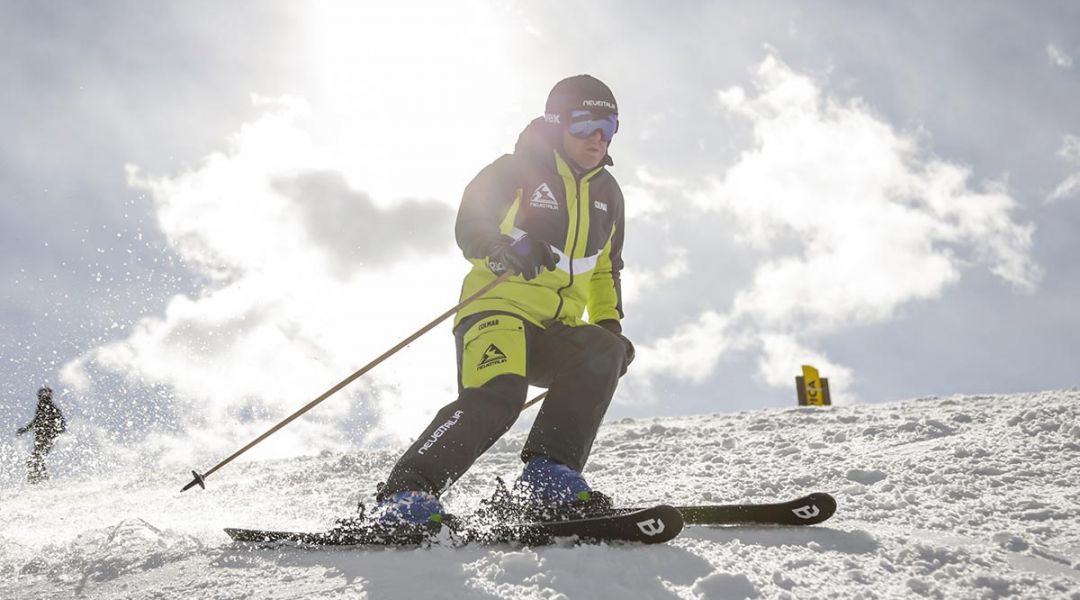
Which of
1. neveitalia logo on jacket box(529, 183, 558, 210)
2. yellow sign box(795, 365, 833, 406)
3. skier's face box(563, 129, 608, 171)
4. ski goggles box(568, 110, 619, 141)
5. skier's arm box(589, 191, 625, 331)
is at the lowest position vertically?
skier's arm box(589, 191, 625, 331)

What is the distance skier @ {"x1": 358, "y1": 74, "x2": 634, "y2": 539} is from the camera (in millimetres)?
2484

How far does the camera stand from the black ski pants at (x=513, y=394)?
8.10 ft

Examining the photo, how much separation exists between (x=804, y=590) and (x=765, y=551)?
330mm


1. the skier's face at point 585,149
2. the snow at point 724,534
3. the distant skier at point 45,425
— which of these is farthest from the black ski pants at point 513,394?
the distant skier at point 45,425

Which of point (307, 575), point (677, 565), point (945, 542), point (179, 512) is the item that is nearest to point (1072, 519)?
point (945, 542)

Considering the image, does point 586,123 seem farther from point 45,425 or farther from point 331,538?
point 45,425

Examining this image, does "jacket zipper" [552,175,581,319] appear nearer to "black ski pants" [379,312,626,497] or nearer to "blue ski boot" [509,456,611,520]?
"black ski pants" [379,312,626,497]

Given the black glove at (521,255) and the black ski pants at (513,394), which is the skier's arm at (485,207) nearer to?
the black glove at (521,255)

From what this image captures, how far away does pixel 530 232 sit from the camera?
3.05 metres

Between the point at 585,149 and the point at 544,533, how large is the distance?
66.5 inches

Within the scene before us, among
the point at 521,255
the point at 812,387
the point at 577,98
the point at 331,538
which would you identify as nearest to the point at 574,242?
the point at 521,255

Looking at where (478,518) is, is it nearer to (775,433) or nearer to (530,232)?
(530,232)

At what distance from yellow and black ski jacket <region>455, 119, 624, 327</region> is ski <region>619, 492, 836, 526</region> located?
974mm

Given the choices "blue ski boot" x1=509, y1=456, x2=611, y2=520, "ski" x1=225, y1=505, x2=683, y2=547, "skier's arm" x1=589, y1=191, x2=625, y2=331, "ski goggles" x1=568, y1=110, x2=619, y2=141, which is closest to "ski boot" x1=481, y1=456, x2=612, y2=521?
"blue ski boot" x1=509, y1=456, x2=611, y2=520
